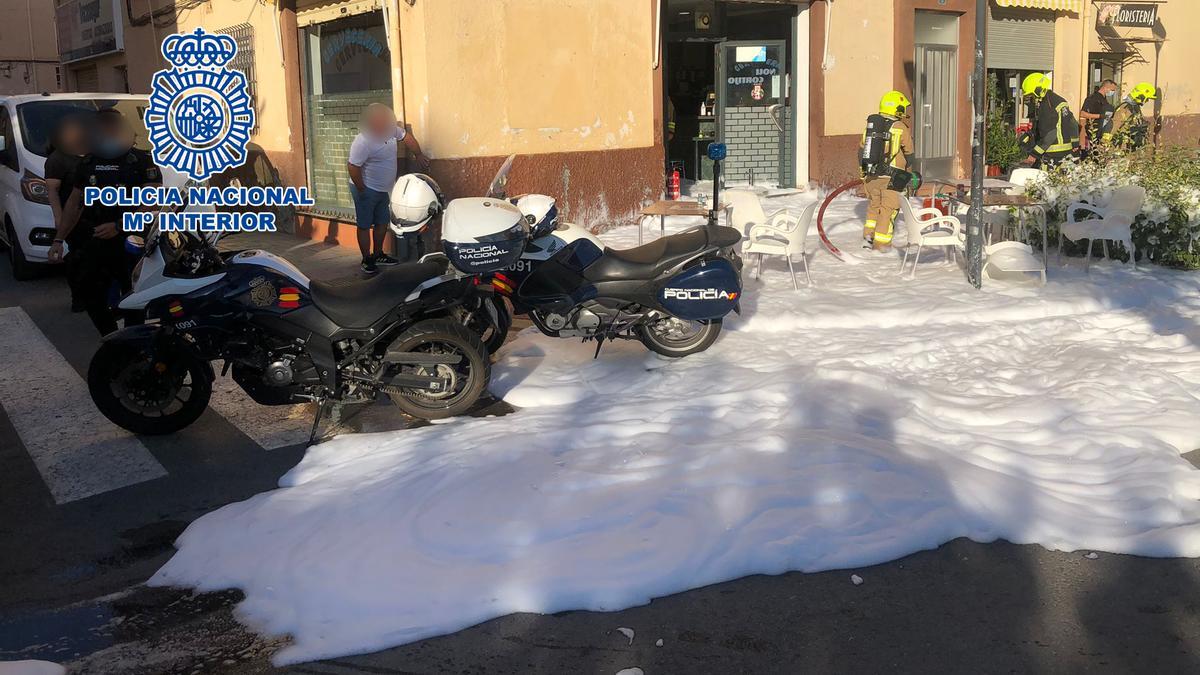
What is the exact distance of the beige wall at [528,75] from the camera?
1136 cm

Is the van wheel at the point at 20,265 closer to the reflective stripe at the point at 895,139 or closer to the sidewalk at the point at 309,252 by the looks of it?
the sidewalk at the point at 309,252

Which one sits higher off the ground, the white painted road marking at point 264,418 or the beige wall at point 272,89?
the beige wall at point 272,89

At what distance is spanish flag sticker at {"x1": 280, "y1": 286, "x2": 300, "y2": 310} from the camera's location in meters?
6.20

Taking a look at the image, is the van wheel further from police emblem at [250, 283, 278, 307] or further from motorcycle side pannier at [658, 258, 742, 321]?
motorcycle side pannier at [658, 258, 742, 321]

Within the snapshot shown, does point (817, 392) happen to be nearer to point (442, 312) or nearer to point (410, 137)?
point (442, 312)

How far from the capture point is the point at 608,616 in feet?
13.6

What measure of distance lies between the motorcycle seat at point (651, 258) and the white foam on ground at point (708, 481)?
645 mm

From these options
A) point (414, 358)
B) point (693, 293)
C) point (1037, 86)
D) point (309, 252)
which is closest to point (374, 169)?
point (309, 252)

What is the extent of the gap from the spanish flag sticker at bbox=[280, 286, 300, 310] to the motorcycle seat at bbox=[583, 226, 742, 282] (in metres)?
1.95

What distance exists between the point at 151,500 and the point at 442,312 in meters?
1.91

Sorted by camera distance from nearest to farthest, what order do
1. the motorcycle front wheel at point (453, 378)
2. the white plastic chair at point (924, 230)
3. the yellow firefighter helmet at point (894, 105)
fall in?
1. the motorcycle front wheel at point (453, 378)
2. the white plastic chair at point (924, 230)
3. the yellow firefighter helmet at point (894, 105)

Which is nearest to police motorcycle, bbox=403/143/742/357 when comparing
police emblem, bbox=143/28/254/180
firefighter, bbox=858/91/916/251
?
firefighter, bbox=858/91/916/251

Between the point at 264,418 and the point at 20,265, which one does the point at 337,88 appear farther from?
the point at 264,418

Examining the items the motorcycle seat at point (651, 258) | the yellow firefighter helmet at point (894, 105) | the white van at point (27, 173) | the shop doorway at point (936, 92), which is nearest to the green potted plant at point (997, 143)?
the shop doorway at point (936, 92)
